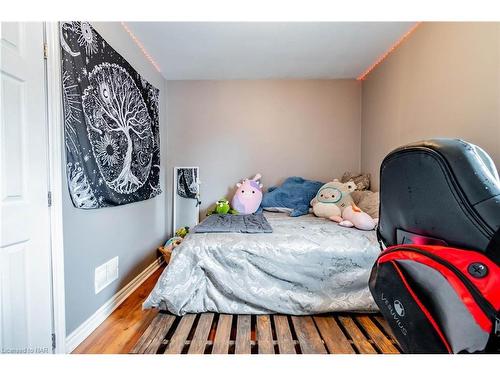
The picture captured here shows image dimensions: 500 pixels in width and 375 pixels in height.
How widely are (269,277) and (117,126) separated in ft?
5.24

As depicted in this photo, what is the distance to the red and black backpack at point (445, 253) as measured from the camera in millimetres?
474

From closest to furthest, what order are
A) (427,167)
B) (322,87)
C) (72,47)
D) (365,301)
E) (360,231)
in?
(427,167) < (72,47) < (365,301) < (360,231) < (322,87)

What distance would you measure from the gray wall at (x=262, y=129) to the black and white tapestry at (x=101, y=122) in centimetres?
68

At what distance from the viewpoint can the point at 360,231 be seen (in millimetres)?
1580

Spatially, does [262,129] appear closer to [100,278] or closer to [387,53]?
[387,53]

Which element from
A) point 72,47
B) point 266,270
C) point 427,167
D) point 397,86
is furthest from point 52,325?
point 397,86

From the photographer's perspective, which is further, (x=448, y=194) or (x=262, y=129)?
(x=262, y=129)

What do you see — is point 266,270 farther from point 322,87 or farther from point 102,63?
point 322,87

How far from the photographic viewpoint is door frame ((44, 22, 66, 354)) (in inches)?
43.1

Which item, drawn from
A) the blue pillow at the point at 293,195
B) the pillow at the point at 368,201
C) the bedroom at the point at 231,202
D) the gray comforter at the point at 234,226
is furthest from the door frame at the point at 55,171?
the pillow at the point at 368,201

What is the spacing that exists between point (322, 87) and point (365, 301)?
242 centimetres

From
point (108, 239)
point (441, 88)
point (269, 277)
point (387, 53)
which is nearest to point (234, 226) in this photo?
point (269, 277)

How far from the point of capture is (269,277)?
1430mm

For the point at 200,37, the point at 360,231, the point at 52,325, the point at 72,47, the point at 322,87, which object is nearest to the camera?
the point at 52,325
